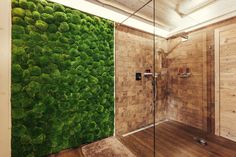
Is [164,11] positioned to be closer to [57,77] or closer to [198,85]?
[198,85]

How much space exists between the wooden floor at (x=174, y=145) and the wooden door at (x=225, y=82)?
0.81ft

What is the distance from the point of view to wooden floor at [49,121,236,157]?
1.85m

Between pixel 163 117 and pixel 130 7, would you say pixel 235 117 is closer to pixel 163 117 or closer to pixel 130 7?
pixel 163 117

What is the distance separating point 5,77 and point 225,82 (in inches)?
133

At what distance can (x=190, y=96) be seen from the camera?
2787mm

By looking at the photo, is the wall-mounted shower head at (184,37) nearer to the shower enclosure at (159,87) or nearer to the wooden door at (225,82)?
the shower enclosure at (159,87)

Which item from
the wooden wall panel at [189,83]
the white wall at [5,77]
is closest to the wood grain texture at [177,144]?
the wooden wall panel at [189,83]

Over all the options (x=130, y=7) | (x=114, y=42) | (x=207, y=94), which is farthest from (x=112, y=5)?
(x=207, y=94)

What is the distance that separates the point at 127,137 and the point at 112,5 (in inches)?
91.5

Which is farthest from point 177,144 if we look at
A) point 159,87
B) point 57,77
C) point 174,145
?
point 57,77

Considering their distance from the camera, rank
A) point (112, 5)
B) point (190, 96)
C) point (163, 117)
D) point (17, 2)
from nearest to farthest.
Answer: point (17, 2)
point (112, 5)
point (190, 96)
point (163, 117)

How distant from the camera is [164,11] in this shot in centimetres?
218

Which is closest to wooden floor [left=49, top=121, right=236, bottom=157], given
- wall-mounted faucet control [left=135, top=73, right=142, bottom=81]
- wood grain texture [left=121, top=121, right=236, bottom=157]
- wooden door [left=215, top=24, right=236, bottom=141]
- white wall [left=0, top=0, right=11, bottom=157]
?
wood grain texture [left=121, top=121, right=236, bottom=157]

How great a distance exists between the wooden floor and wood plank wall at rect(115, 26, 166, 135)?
0.87 ft
